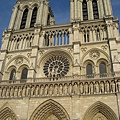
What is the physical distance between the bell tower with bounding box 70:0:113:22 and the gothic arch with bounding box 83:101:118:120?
10.7 m

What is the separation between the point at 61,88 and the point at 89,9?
37.6ft

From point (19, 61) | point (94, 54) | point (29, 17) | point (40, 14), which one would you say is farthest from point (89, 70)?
point (29, 17)

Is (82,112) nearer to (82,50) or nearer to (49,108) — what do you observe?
(49,108)

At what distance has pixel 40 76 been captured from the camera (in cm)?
1880

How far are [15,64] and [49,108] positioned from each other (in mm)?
6958

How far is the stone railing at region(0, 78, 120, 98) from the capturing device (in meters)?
15.5

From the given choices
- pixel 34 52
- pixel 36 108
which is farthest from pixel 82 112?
pixel 34 52

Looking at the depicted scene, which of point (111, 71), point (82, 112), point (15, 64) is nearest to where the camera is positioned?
point (82, 112)

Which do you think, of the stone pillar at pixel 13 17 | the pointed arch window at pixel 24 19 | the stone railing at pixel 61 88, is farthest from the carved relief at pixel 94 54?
the stone pillar at pixel 13 17

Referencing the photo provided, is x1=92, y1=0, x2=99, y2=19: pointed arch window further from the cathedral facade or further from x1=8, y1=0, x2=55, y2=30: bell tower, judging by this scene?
x1=8, y1=0, x2=55, y2=30: bell tower

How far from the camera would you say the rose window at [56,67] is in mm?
18562

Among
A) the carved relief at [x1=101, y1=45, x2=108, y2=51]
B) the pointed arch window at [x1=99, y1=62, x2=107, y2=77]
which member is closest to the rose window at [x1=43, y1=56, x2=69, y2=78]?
the pointed arch window at [x1=99, y1=62, x2=107, y2=77]

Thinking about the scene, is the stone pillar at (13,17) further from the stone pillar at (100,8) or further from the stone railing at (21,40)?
the stone pillar at (100,8)

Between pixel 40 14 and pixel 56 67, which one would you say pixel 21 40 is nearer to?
pixel 40 14
